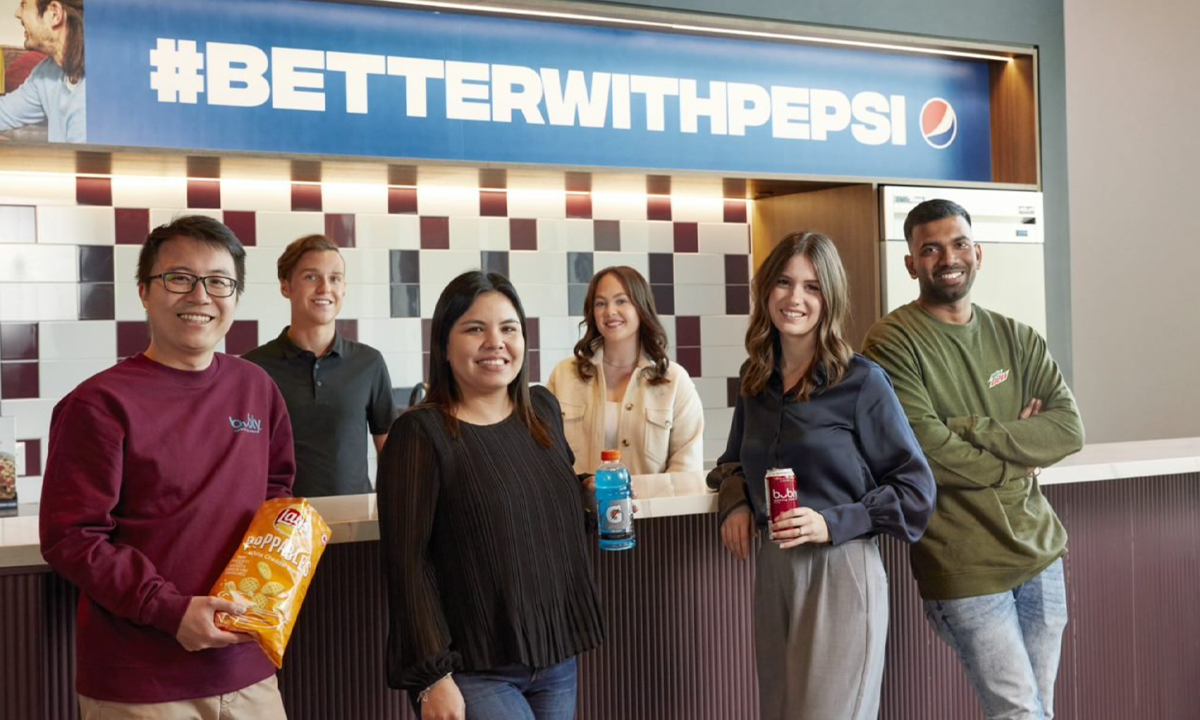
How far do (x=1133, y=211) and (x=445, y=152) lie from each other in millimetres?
3444

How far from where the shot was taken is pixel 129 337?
383 cm

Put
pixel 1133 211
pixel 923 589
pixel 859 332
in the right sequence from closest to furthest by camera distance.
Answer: pixel 923 589, pixel 859 332, pixel 1133 211

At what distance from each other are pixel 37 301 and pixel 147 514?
93.7 inches

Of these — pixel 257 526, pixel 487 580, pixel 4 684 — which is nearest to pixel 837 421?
pixel 487 580

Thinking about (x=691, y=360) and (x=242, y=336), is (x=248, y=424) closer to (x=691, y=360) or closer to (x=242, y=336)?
(x=242, y=336)

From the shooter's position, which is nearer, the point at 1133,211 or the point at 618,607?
the point at 618,607

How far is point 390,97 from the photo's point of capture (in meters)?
3.96

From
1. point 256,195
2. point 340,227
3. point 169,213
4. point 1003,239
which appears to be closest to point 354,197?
point 340,227

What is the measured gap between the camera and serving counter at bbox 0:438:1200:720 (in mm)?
1988

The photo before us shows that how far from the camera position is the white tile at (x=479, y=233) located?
14.1ft

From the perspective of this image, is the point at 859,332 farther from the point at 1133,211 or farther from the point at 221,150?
the point at 221,150

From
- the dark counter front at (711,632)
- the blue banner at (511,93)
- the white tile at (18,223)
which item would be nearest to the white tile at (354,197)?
the blue banner at (511,93)

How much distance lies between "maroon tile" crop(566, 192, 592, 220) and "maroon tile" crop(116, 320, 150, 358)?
5.26 feet

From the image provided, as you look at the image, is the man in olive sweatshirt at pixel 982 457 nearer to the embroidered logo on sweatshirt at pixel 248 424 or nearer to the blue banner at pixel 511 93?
the embroidered logo on sweatshirt at pixel 248 424
